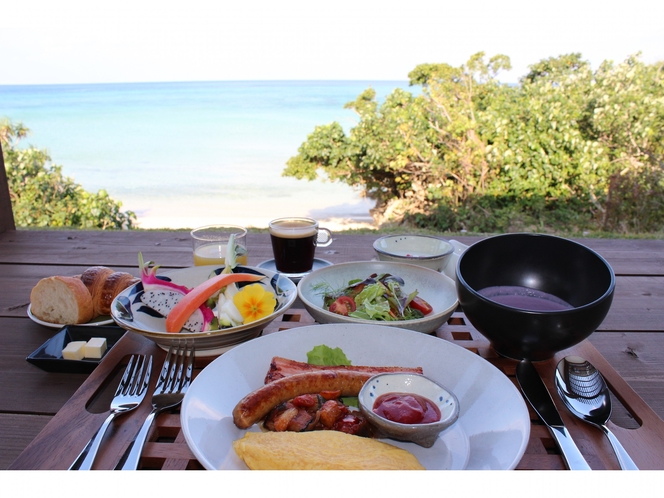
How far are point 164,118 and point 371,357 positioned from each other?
105 feet

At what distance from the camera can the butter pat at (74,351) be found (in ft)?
3.87

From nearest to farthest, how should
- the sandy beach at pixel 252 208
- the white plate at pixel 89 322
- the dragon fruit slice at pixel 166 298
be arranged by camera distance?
the dragon fruit slice at pixel 166 298, the white plate at pixel 89 322, the sandy beach at pixel 252 208

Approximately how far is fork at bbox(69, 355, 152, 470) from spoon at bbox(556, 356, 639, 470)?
85 cm

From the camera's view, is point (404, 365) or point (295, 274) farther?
point (295, 274)

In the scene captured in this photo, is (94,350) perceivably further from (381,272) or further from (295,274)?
(381,272)

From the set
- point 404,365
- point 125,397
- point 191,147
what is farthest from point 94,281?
point 191,147

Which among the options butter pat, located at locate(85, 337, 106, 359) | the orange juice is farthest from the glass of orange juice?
butter pat, located at locate(85, 337, 106, 359)

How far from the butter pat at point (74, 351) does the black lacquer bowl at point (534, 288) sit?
3.02ft

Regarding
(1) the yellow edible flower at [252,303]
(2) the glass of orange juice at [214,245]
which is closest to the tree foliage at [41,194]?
(2) the glass of orange juice at [214,245]

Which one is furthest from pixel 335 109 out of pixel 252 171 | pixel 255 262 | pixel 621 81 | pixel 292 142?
pixel 255 262

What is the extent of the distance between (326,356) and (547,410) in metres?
0.45

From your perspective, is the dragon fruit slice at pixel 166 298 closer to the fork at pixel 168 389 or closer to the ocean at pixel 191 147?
the fork at pixel 168 389

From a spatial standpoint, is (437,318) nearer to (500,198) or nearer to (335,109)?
(500,198)

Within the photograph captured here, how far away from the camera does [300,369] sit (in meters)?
1.00
